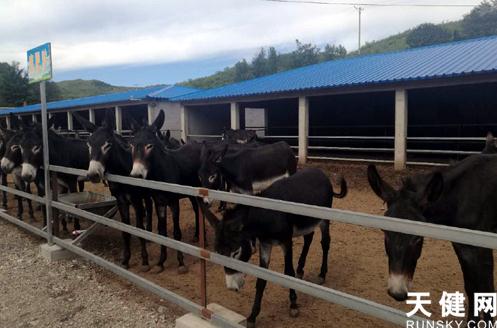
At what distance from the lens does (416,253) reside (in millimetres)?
2475

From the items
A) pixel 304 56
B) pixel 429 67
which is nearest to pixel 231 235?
pixel 429 67

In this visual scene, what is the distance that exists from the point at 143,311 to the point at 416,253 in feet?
9.55

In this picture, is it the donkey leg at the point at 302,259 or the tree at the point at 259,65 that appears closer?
the donkey leg at the point at 302,259

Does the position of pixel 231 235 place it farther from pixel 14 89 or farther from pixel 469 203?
pixel 14 89

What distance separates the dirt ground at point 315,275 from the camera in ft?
13.0

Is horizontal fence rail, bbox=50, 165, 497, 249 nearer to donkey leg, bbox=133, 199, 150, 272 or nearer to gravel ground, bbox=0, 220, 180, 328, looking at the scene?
gravel ground, bbox=0, 220, 180, 328

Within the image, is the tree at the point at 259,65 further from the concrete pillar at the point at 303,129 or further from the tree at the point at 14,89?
the concrete pillar at the point at 303,129

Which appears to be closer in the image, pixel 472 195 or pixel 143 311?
pixel 472 195

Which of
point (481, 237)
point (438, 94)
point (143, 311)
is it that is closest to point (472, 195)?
point (481, 237)

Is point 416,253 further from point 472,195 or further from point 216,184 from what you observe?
point 216,184

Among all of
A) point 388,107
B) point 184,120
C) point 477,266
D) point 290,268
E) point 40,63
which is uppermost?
point 40,63

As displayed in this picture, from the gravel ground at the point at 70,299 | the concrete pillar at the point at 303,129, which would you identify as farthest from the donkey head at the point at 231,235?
the concrete pillar at the point at 303,129

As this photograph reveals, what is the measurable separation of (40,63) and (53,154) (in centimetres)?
203

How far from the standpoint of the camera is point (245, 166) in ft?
24.0
